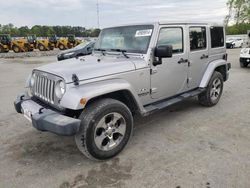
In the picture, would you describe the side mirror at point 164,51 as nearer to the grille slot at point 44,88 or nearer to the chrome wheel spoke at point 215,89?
the grille slot at point 44,88

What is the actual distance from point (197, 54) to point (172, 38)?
0.84 metres

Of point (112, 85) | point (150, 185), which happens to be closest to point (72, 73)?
point (112, 85)

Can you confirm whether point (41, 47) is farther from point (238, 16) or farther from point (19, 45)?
point (238, 16)

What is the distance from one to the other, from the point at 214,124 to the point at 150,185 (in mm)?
2268

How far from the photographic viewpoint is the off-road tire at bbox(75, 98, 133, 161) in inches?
119

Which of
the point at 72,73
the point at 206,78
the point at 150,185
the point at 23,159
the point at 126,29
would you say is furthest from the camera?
the point at 206,78

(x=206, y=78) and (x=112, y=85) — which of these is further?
(x=206, y=78)

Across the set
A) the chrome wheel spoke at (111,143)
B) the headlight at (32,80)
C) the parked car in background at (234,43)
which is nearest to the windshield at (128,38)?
the headlight at (32,80)

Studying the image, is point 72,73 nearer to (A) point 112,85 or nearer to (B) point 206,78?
(A) point 112,85

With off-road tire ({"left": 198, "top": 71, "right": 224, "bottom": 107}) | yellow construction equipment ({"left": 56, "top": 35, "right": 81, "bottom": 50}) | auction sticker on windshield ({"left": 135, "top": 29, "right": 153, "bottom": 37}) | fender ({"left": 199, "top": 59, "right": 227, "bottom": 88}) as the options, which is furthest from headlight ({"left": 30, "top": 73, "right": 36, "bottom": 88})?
yellow construction equipment ({"left": 56, "top": 35, "right": 81, "bottom": 50})

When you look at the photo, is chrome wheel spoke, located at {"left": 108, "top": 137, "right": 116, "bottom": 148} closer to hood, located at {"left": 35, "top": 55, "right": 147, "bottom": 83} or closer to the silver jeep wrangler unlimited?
the silver jeep wrangler unlimited

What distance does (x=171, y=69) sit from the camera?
4.23 m

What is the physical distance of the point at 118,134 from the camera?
11.4 feet

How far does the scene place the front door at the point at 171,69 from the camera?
13.1 feet
